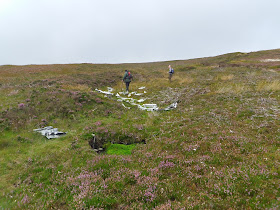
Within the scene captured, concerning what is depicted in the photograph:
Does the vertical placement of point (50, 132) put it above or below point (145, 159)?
above

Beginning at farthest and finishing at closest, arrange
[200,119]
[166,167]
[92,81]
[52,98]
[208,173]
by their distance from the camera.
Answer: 1. [92,81]
2. [52,98]
3. [200,119]
4. [166,167]
5. [208,173]

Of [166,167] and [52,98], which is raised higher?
[52,98]

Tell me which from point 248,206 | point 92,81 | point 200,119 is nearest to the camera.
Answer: point 248,206

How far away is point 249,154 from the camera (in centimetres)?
727

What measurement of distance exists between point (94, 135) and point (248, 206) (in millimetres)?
9351

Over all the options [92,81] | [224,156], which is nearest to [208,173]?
[224,156]

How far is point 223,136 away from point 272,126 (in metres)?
3.57

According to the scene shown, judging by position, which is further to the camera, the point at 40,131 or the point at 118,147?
the point at 40,131

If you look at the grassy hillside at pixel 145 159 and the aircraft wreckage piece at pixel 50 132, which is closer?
the grassy hillside at pixel 145 159

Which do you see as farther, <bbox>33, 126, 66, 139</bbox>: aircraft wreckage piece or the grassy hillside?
<bbox>33, 126, 66, 139</bbox>: aircraft wreckage piece

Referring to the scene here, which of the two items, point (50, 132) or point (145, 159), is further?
point (50, 132)

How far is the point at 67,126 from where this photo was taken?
13.7 metres

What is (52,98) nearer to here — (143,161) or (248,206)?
(143,161)

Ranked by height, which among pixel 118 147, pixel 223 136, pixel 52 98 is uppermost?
pixel 52 98
